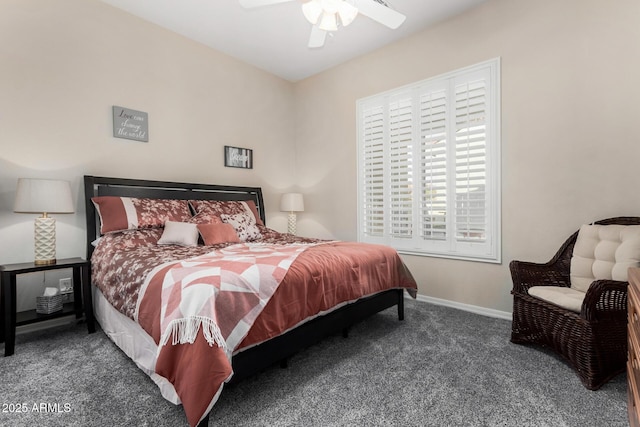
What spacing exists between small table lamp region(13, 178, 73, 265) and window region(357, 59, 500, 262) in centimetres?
297

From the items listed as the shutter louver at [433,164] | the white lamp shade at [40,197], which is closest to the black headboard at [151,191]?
the white lamp shade at [40,197]

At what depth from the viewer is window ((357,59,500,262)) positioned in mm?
3018

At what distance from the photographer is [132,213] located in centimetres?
283

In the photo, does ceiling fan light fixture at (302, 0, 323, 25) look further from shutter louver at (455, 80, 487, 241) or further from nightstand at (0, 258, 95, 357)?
nightstand at (0, 258, 95, 357)

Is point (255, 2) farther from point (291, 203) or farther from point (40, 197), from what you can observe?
point (291, 203)

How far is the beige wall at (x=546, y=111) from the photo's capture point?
7.80 ft

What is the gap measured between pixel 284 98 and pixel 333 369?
3.88 meters

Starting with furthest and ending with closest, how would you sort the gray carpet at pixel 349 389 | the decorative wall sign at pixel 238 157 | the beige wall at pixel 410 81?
1. the decorative wall sign at pixel 238 157
2. the beige wall at pixel 410 81
3. the gray carpet at pixel 349 389

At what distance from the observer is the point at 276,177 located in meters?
→ 4.62

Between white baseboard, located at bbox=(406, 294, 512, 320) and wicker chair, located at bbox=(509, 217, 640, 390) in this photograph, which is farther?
white baseboard, located at bbox=(406, 294, 512, 320)


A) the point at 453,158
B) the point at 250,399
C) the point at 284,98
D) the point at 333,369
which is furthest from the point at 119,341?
the point at 284,98

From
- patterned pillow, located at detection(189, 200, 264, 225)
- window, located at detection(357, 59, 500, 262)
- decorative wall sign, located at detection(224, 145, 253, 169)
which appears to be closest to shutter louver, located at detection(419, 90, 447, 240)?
window, located at detection(357, 59, 500, 262)

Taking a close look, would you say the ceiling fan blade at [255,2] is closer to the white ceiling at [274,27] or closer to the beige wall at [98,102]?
the white ceiling at [274,27]

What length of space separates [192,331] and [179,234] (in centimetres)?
156
